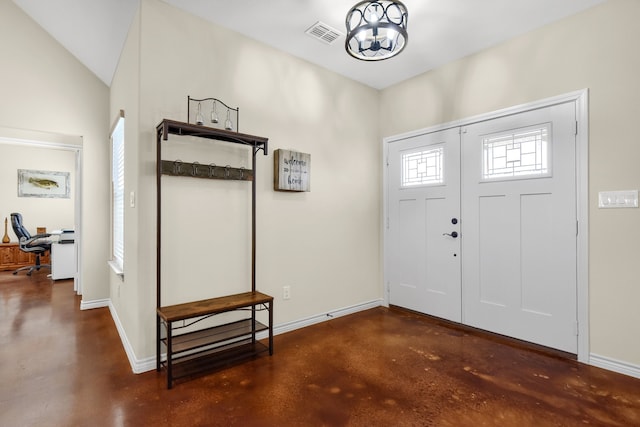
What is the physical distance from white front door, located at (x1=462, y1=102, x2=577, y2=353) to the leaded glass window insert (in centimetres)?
30

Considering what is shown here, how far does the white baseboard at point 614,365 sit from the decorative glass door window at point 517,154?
1503 millimetres

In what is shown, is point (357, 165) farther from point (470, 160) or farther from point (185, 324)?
point (185, 324)

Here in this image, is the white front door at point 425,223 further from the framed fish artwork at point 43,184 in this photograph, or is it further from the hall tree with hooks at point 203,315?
the framed fish artwork at point 43,184

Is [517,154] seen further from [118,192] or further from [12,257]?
[12,257]

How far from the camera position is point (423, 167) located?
369 centimetres

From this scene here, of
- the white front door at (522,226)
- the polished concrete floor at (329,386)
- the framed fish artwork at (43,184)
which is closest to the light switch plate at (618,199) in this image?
the white front door at (522,226)

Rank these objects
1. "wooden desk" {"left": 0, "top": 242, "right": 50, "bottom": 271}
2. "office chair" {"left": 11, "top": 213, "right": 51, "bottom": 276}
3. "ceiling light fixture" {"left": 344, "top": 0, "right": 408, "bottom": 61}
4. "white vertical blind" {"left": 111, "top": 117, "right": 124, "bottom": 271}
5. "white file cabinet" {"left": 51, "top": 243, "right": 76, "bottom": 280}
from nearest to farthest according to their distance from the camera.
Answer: "ceiling light fixture" {"left": 344, "top": 0, "right": 408, "bottom": 61} → "white vertical blind" {"left": 111, "top": 117, "right": 124, "bottom": 271} → "white file cabinet" {"left": 51, "top": 243, "right": 76, "bottom": 280} → "office chair" {"left": 11, "top": 213, "right": 51, "bottom": 276} → "wooden desk" {"left": 0, "top": 242, "right": 50, "bottom": 271}

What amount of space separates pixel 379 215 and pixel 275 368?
2.34 meters

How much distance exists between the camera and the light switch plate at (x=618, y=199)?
7.66 feet

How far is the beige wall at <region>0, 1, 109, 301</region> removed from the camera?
345 cm

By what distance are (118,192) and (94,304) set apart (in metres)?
Answer: 1.61

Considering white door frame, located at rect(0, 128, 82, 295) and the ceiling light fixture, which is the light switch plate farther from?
white door frame, located at rect(0, 128, 82, 295)

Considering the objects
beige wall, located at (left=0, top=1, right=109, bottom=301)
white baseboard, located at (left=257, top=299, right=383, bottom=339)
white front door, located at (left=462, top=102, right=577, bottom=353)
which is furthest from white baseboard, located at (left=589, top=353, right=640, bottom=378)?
beige wall, located at (left=0, top=1, right=109, bottom=301)

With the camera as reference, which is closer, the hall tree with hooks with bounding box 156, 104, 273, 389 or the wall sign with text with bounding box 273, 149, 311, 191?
the hall tree with hooks with bounding box 156, 104, 273, 389
